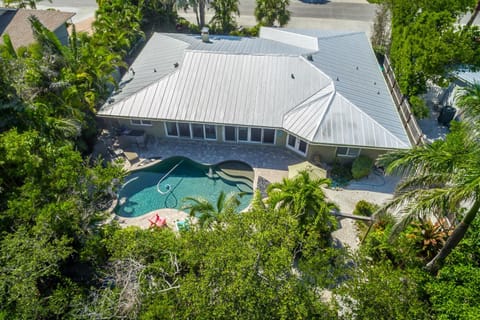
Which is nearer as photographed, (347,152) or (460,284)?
(460,284)

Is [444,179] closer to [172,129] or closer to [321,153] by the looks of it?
[321,153]

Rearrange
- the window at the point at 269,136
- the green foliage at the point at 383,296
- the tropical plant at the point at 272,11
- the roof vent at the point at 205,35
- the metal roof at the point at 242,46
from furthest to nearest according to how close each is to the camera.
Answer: the tropical plant at the point at 272,11 → the roof vent at the point at 205,35 → the metal roof at the point at 242,46 → the window at the point at 269,136 → the green foliage at the point at 383,296

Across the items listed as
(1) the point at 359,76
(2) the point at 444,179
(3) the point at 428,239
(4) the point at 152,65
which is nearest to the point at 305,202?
(2) the point at 444,179

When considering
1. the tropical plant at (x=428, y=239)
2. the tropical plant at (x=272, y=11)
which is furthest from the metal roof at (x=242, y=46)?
the tropical plant at (x=428, y=239)

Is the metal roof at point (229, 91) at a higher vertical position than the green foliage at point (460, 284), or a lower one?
higher

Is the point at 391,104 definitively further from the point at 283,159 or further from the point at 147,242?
the point at 147,242

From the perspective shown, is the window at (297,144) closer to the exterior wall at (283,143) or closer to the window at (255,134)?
the exterior wall at (283,143)

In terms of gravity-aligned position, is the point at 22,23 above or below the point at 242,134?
above

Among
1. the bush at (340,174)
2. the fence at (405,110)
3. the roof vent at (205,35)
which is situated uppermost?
the roof vent at (205,35)
